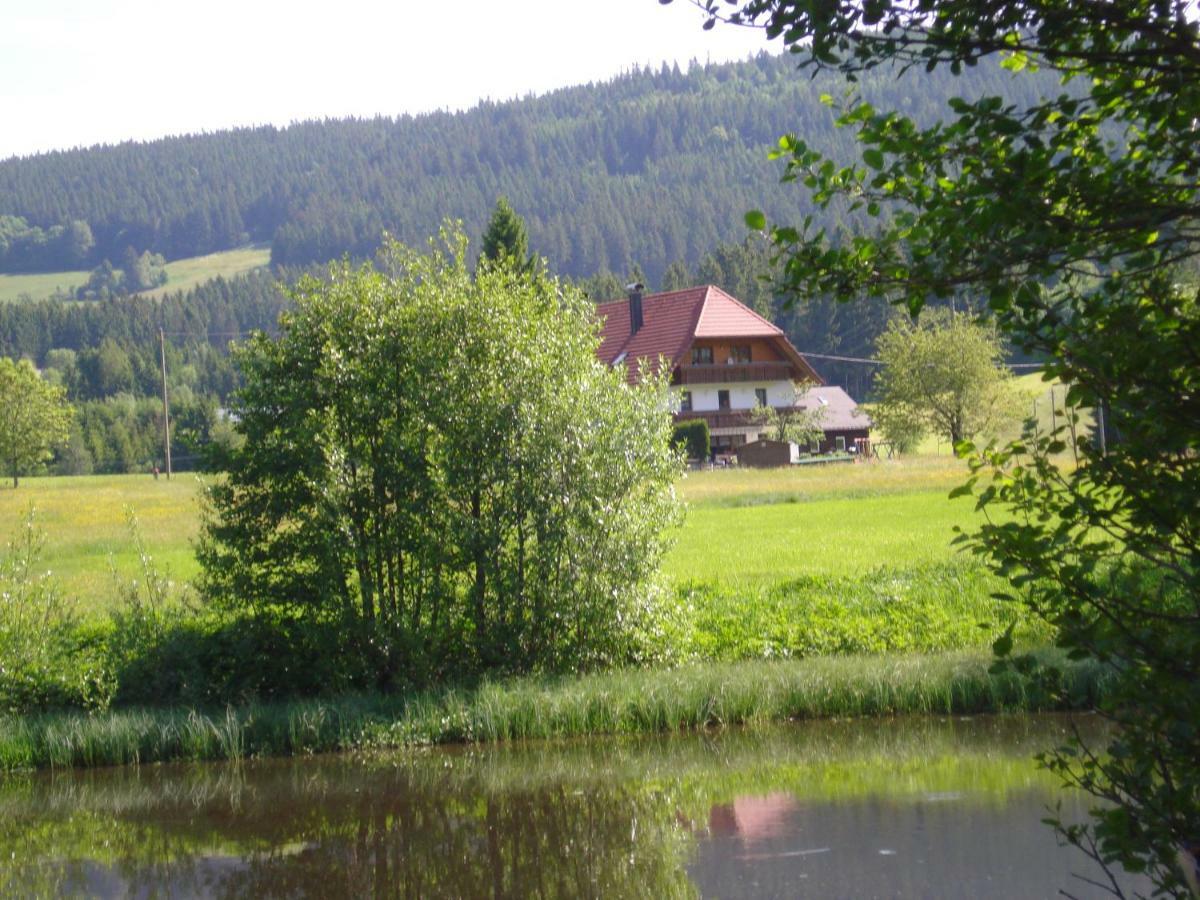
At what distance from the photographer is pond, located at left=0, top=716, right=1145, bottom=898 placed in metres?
9.54

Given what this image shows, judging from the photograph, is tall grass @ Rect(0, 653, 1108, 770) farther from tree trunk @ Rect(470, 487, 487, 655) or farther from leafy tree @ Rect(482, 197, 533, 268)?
leafy tree @ Rect(482, 197, 533, 268)

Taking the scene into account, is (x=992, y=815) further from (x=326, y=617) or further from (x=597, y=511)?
(x=326, y=617)

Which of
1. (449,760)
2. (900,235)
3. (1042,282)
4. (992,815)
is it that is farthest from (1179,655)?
(449,760)

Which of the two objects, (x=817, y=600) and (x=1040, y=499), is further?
(x=817, y=600)

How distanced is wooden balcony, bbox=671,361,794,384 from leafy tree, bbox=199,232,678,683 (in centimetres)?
5772

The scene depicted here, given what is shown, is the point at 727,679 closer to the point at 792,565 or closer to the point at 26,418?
the point at 792,565

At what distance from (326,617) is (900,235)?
41.6ft

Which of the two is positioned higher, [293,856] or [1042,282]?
[1042,282]

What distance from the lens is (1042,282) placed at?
4.12m

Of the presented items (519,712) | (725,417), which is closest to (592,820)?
(519,712)

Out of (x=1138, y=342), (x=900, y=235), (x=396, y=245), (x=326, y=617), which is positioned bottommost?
(x=326, y=617)

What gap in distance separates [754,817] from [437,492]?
6.35 metres

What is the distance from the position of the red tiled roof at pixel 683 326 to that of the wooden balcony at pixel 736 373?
3.01 feet

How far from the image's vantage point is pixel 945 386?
222ft
